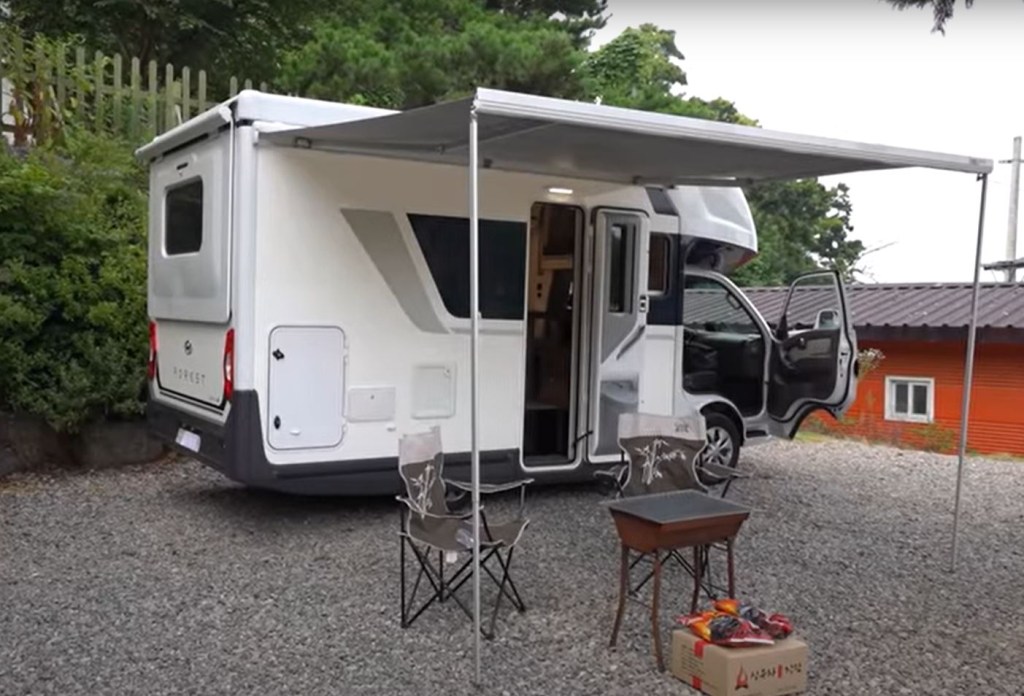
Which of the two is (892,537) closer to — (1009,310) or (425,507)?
(425,507)

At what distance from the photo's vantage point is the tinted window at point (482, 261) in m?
5.57

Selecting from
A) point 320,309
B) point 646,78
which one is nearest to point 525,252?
point 320,309

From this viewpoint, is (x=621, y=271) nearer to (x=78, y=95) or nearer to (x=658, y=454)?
(x=658, y=454)

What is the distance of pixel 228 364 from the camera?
5.09 m

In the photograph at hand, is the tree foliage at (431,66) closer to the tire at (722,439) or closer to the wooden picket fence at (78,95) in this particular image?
the wooden picket fence at (78,95)

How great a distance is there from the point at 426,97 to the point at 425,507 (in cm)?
687

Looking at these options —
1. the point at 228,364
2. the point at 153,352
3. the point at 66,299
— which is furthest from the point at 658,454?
the point at 66,299

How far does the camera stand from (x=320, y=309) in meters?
5.24

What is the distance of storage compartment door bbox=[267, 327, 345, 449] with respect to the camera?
5098 millimetres

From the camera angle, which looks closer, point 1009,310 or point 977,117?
point 977,117

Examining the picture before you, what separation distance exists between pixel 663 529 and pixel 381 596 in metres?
1.50

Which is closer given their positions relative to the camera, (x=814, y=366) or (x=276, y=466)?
A: (x=276, y=466)

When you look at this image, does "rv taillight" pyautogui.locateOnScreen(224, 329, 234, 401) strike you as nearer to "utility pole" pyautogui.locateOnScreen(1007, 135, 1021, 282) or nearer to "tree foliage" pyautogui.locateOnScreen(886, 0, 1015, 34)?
"tree foliage" pyautogui.locateOnScreen(886, 0, 1015, 34)

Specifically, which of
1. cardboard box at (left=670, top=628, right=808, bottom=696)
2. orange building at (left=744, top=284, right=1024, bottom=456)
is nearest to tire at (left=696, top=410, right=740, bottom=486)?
cardboard box at (left=670, top=628, right=808, bottom=696)
